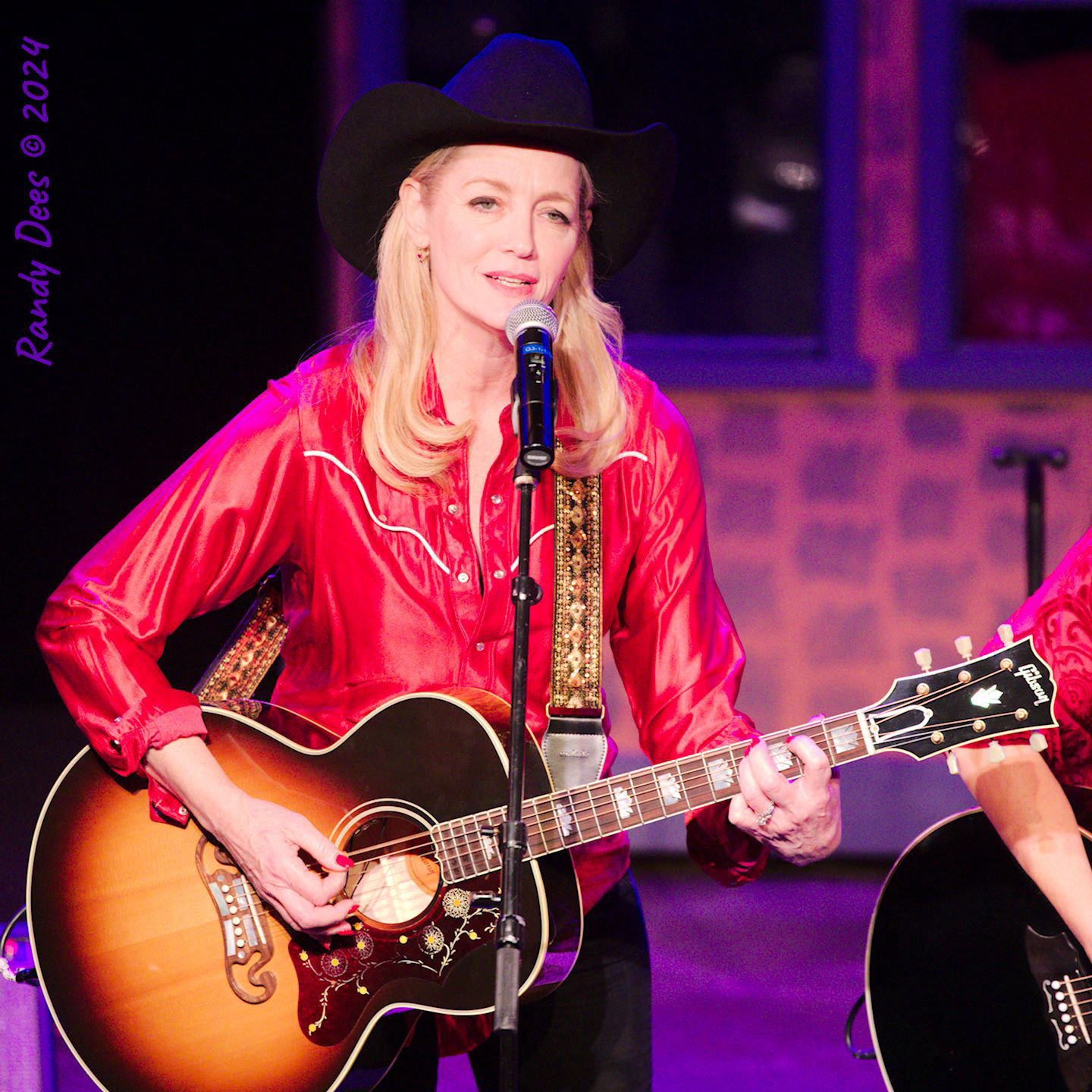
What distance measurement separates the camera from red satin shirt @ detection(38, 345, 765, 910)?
7.65 feet

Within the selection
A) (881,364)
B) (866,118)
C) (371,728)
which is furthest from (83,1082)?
(866,118)

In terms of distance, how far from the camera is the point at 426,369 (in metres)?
2.49

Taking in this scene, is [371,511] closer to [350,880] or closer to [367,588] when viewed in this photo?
[367,588]

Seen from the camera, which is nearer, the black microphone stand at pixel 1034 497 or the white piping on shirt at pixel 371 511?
the white piping on shirt at pixel 371 511

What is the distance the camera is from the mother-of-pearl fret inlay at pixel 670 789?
2.22 m

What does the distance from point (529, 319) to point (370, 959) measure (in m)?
1.03

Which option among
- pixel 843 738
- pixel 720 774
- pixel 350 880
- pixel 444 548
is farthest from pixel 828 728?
pixel 350 880

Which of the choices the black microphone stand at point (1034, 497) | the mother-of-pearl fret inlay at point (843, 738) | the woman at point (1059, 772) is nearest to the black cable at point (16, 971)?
the mother-of-pearl fret inlay at point (843, 738)

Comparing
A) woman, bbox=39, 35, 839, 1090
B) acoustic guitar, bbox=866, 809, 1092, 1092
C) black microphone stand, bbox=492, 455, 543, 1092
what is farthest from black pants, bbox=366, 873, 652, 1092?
acoustic guitar, bbox=866, 809, 1092, 1092

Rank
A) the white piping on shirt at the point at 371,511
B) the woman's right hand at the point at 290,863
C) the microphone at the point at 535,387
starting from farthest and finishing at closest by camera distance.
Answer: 1. the white piping on shirt at the point at 371,511
2. the woman's right hand at the point at 290,863
3. the microphone at the point at 535,387

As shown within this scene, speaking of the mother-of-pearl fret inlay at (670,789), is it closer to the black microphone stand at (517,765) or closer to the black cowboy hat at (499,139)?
the black microphone stand at (517,765)

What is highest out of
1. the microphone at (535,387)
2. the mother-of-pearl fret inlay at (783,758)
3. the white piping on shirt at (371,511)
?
the microphone at (535,387)

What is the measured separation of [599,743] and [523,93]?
1068 millimetres

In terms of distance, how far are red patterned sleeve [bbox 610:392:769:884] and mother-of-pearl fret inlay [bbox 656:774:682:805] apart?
0.31ft
